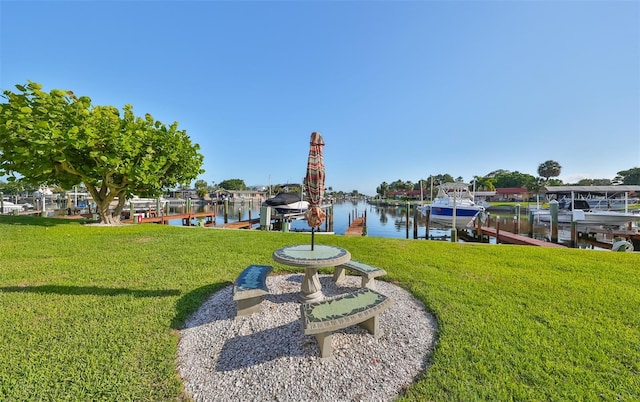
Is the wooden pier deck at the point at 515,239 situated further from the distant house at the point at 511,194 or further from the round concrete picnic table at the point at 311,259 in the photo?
the distant house at the point at 511,194

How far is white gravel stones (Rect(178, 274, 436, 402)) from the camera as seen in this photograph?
235 centimetres

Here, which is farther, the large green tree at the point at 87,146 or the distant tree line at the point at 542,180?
the distant tree line at the point at 542,180

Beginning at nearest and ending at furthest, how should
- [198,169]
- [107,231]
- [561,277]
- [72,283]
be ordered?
[72,283] → [561,277] → [107,231] → [198,169]

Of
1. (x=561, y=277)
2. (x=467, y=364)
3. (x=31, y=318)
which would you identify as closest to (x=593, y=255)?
(x=561, y=277)

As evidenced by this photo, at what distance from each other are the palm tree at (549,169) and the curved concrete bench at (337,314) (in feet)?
306

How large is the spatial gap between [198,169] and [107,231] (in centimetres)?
458

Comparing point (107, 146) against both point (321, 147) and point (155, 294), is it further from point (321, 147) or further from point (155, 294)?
point (321, 147)

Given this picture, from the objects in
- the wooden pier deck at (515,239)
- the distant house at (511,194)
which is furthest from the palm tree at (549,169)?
the wooden pier deck at (515,239)

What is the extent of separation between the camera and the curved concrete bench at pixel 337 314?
2.56m

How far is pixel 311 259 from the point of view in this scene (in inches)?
134

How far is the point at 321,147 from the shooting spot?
382cm

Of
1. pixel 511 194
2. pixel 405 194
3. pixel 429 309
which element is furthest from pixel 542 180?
pixel 429 309

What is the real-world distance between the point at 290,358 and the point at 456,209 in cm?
1950

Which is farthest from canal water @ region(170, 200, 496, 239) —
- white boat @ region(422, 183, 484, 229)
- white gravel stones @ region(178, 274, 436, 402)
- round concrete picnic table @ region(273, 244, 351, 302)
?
white gravel stones @ region(178, 274, 436, 402)
